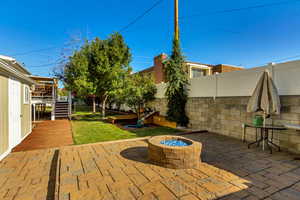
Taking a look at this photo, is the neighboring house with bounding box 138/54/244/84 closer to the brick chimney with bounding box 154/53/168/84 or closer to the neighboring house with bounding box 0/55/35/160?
the brick chimney with bounding box 154/53/168/84

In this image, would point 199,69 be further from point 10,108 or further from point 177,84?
point 10,108

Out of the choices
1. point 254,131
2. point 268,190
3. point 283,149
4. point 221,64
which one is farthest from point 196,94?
point 221,64

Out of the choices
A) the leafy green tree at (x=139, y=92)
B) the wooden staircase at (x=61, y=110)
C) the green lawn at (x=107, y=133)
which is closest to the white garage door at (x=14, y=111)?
the green lawn at (x=107, y=133)

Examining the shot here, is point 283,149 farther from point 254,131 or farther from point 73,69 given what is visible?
point 73,69

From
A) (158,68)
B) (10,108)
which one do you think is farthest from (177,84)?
(158,68)

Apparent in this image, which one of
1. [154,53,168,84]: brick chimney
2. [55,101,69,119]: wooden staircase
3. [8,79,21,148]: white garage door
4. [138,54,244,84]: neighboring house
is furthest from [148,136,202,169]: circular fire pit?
[154,53,168,84]: brick chimney

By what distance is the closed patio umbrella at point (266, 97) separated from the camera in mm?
3996

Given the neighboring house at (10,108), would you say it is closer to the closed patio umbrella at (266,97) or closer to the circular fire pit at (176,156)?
the circular fire pit at (176,156)

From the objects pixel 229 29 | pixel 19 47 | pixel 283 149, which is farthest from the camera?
pixel 19 47

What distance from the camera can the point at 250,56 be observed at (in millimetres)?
14195

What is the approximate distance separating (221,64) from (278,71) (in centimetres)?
1063

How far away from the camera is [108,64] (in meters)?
10.9

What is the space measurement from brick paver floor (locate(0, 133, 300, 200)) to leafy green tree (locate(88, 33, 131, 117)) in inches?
287

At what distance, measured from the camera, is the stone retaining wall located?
13.5 feet
